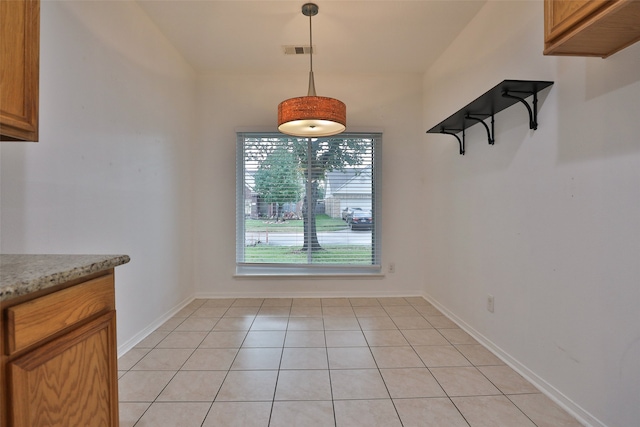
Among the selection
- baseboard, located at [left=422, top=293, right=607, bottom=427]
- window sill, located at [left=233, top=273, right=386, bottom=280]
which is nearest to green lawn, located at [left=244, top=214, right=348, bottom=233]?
window sill, located at [left=233, top=273, right=386, bottom=280]

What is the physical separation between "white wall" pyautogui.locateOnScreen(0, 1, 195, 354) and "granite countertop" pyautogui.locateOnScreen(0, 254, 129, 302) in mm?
575

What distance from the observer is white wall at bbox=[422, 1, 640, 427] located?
1.37 meters

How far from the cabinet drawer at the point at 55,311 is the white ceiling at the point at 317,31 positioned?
2.41 meters

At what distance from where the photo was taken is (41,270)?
94 cm

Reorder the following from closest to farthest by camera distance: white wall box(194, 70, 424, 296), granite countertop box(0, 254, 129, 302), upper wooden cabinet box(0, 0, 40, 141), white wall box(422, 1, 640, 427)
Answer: granite countertop box(0, 254, 129, 302) → upper wooden cabinet box(0, 0, 40, 141) → white wall box(422, 1, 640, 427) → white wall box(194, 70, 424, 296)

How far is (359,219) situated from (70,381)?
3.15 m

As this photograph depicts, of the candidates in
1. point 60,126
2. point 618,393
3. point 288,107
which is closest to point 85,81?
point 60,126

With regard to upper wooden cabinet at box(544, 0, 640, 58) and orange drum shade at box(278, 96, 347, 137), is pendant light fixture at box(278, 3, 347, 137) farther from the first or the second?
upper wooden cabinet at box(544, 0, 640, 58)

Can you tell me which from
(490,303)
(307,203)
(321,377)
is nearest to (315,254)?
(307,203)

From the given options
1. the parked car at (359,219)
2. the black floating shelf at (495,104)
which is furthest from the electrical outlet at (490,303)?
the parked car at (359,219)

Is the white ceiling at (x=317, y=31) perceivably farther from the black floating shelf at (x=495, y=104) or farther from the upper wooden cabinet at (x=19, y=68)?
the upper wooden cabinet at (x=19, y=68)

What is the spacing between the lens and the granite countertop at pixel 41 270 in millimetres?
799

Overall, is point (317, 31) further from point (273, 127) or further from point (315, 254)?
point (315, 254)

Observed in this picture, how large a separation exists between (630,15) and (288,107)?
1.72m
